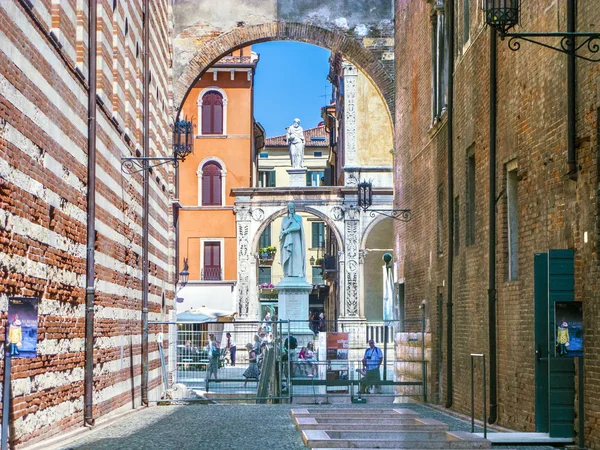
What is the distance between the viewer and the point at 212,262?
5891 cm

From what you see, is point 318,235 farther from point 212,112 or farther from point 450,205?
point 450,205

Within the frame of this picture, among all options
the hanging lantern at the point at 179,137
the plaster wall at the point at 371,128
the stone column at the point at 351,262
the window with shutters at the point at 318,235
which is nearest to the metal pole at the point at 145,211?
the hanging lantern at the point at 179,137

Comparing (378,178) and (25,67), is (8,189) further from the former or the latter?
(378,178)

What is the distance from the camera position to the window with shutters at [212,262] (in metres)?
58.8

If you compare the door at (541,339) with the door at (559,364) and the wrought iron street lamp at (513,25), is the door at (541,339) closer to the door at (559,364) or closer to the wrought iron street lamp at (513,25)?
the door at (559,364)

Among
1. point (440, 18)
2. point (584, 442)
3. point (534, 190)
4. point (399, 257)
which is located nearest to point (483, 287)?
point (534, 190)

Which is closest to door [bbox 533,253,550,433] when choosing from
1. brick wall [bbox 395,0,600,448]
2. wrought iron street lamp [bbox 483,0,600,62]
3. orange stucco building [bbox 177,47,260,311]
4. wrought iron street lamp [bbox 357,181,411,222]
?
brick wall [bbox 395,0,600,448]

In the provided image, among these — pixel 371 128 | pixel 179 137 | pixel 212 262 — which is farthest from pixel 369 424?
pixel 212 262

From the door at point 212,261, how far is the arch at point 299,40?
30.1m

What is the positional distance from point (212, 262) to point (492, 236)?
4395 centimetres

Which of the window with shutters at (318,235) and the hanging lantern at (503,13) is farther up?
the window with shutters at (318,235)

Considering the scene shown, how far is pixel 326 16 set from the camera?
95.0 feet

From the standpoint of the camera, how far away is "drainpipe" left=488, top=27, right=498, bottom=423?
1543 centimetres

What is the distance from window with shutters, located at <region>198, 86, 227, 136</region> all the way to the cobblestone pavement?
4043cm
